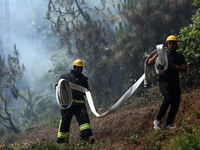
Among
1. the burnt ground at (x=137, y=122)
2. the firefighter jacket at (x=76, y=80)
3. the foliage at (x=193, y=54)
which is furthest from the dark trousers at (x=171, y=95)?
the foliage at (x=193, y=54)

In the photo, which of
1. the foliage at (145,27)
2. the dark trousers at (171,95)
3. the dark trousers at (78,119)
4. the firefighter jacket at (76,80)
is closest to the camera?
the dark trousers at (171,95)

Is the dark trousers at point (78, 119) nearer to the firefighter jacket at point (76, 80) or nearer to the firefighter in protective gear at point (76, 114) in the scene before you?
the firefighter in protective gear at point (76, 114)

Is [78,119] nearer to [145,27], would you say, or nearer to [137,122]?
[137,122]

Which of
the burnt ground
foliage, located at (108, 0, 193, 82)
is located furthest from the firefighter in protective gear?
foliage, located at (108, 0, 193, 82)

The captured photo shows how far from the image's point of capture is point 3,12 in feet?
165

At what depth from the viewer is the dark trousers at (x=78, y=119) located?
195 inches

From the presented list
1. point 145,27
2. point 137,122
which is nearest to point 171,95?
point 137,122

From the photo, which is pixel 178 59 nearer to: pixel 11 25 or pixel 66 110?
pixel 66 110

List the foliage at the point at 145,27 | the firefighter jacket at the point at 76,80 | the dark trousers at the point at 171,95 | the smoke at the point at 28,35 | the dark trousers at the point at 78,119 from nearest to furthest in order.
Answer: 1. the dark trousers at the point at 171,95
2. the dark trousers at the point at 78,119
3. the firefighter jacket at the point at 76,80
4. the foliage at the point at 145,27
5. the smoke at the point at 28,35

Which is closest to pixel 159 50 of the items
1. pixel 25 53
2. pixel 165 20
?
→ pixel 165 20

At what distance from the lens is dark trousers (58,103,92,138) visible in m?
4.95

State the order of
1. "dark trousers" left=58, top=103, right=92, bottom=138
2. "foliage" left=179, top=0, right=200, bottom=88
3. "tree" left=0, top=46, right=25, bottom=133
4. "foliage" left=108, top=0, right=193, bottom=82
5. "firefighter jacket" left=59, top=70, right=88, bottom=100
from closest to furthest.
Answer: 1. "dark trousers" left=58, top=103, right=92, bottom=138
2. "firefighter jacket" left=59, top=70, right=88, bottom=100
3. "foliage" left=179, top=0, right=200, bottom=88
4. "foliage" left=108, top=0, right=193, bottom=82
5. "tree" left=0, top=46, right=25, bottom=133

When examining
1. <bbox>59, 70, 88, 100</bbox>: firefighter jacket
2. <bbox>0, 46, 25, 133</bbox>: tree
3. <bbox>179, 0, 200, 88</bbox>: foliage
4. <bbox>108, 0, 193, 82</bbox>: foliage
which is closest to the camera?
<bbox>59, 70, 88, 100</bbox>: firefighter jacket

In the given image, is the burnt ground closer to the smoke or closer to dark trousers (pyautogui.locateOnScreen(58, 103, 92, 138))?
dark trousers (pyautogui.locateOnScreen(58, 103, 92, 138))
